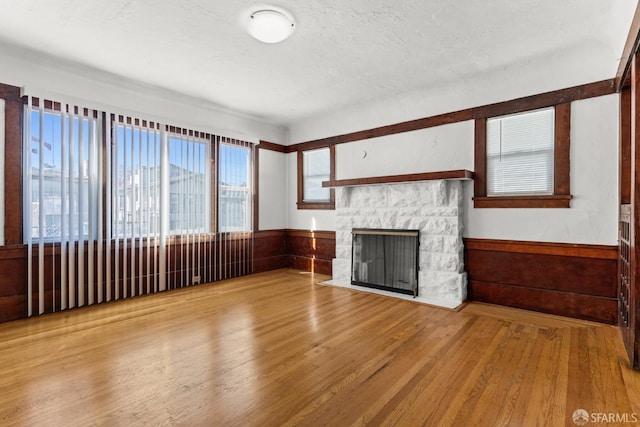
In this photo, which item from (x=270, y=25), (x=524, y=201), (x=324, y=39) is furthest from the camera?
(x=524, y=201)

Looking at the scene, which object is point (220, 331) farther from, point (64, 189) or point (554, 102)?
point (554, 102)

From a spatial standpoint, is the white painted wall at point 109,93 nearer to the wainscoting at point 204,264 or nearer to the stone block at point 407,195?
the wainscoting at point 204,264

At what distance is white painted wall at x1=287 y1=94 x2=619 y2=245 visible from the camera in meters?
3.18

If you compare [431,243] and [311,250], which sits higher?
[431,243]

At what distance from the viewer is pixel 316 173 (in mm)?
5824

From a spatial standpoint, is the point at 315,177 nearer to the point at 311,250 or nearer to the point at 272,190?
the point at 272,190

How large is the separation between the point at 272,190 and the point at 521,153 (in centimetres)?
396

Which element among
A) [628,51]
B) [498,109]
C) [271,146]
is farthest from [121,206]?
[628,51]

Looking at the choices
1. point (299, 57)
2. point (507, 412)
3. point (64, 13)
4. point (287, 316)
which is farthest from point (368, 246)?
point (64, 13)

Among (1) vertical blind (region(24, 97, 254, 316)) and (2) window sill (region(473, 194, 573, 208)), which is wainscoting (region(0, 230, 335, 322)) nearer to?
(1) vertical blind (region(24, 97, 254, 316))

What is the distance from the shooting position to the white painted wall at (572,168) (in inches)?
125

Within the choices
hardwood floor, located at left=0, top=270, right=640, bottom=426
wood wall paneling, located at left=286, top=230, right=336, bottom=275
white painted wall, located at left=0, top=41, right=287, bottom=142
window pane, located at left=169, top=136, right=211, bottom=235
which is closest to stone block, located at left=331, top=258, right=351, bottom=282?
wood wall paneling, located at left=286, top=230, right=336, bottom=275

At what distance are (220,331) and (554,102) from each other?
→ 4100mm

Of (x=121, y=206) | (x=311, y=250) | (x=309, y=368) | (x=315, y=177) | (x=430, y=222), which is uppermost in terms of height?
(x=315, y=177)
